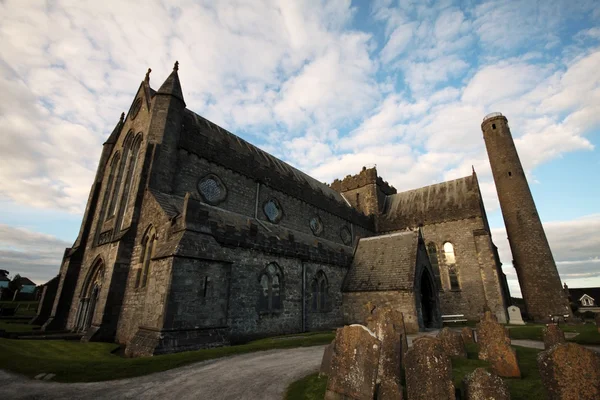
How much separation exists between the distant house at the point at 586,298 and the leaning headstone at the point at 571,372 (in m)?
54.5

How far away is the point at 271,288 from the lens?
51.5ft

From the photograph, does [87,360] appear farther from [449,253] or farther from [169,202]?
[449,253]

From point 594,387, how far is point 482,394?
1.27 m

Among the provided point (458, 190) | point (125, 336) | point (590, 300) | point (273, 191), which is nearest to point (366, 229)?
point (458, 190)

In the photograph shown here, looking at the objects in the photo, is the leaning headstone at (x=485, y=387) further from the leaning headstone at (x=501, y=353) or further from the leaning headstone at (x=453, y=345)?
the leaning headstone at (x=453, y=345)

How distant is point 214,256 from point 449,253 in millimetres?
24979

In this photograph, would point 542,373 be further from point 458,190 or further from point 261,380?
point 458,190

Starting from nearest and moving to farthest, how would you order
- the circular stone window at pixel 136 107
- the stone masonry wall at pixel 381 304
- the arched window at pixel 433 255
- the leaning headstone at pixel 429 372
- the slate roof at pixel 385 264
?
the leaning headstone at pixel 429 372
the stone masonry wall at pixel 381 304
the slate roof at pixel 385 264
the circular stone window at pixel 136 107
the arched window at pixel 433 255

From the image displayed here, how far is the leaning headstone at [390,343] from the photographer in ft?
20.9

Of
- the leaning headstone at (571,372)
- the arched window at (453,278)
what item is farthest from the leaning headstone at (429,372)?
the arched window at (453,278)

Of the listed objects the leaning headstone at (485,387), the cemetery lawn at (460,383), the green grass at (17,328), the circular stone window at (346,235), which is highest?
the circular stone window at (346,235)

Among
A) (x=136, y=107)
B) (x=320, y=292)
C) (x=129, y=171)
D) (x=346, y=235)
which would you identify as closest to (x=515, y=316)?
(x=346, y=235)

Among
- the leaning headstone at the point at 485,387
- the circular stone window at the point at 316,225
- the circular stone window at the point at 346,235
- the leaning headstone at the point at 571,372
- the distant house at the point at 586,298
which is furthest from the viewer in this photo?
the distant house at the point at 586,298

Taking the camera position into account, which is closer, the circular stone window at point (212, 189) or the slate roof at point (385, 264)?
the circular stone window at point (212, 189)
